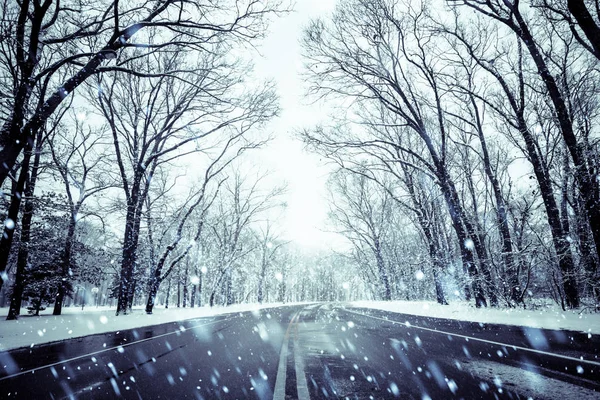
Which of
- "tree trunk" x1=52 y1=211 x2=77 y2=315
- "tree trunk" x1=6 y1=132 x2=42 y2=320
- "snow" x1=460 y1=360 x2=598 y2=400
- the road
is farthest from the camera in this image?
"tree trunk" x1=52 y1=211 x2=77 y2=315

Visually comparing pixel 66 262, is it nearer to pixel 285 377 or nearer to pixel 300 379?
pixel 285 377

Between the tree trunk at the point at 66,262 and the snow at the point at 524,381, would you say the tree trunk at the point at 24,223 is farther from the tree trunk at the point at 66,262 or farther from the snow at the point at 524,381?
the snow at the point at 524,381

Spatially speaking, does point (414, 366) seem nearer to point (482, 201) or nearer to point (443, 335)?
point (443, 335)

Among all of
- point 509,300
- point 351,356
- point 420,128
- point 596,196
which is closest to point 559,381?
point 351,356

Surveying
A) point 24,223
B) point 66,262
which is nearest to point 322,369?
point 24,223

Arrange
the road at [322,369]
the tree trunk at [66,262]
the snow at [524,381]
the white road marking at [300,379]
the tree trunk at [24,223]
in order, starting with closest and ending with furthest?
the snow at [524,381] < the white road marking at [300,379] < the road at [322,369] < the tree trunk at [24,223] < the tree trunk at [66,262]

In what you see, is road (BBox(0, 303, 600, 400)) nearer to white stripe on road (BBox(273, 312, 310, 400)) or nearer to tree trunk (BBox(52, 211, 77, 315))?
white stripe on road (BBox(273, 312, 310, 400))

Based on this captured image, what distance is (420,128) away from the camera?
52.3ft

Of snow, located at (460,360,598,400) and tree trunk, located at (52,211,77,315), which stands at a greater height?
tree trunk, located at (52,211,77,315)

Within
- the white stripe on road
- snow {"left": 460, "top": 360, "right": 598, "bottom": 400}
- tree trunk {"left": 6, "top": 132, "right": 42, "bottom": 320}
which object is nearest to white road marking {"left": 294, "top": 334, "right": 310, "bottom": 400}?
the white stripe on road

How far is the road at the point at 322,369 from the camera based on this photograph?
10.9ft

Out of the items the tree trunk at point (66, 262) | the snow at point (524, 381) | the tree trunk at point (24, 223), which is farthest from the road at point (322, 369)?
the tree trunk at point (66, 262)

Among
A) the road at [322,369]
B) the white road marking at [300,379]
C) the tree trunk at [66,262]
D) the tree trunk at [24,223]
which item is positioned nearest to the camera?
the white road marking at [300,379]

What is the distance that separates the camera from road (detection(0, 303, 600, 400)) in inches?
130
